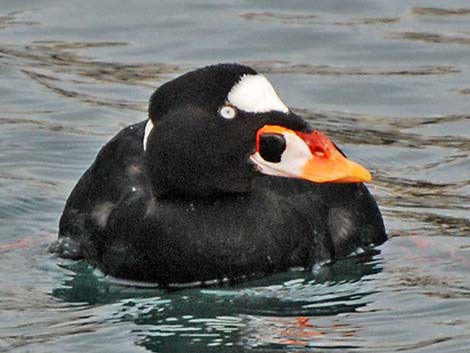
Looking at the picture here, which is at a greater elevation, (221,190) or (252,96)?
(252,96)

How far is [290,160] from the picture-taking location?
813cm

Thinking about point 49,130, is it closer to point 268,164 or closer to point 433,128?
point 433,128

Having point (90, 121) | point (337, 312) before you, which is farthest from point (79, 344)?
point (90, 121)

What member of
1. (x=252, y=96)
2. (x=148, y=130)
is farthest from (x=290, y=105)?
(x=252, y=96)

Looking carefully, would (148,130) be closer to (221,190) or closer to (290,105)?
(221,190)

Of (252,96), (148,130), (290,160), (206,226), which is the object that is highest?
(252,96)

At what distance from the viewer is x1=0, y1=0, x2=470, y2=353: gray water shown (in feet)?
25.6

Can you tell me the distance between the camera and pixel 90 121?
11156 mm

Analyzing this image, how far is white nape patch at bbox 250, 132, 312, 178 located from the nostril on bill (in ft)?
0.05

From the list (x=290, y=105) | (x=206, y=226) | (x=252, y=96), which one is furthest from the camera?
(x=290, y=105)

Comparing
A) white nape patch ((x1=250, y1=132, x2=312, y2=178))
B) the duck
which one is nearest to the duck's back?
the duck

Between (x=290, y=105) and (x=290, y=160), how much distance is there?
3.29 meters

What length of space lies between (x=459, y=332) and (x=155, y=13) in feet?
20.3

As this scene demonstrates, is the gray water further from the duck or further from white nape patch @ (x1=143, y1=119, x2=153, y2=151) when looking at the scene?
white nape patch @ (x1=143, y1=119, x2=153, y2=151)
